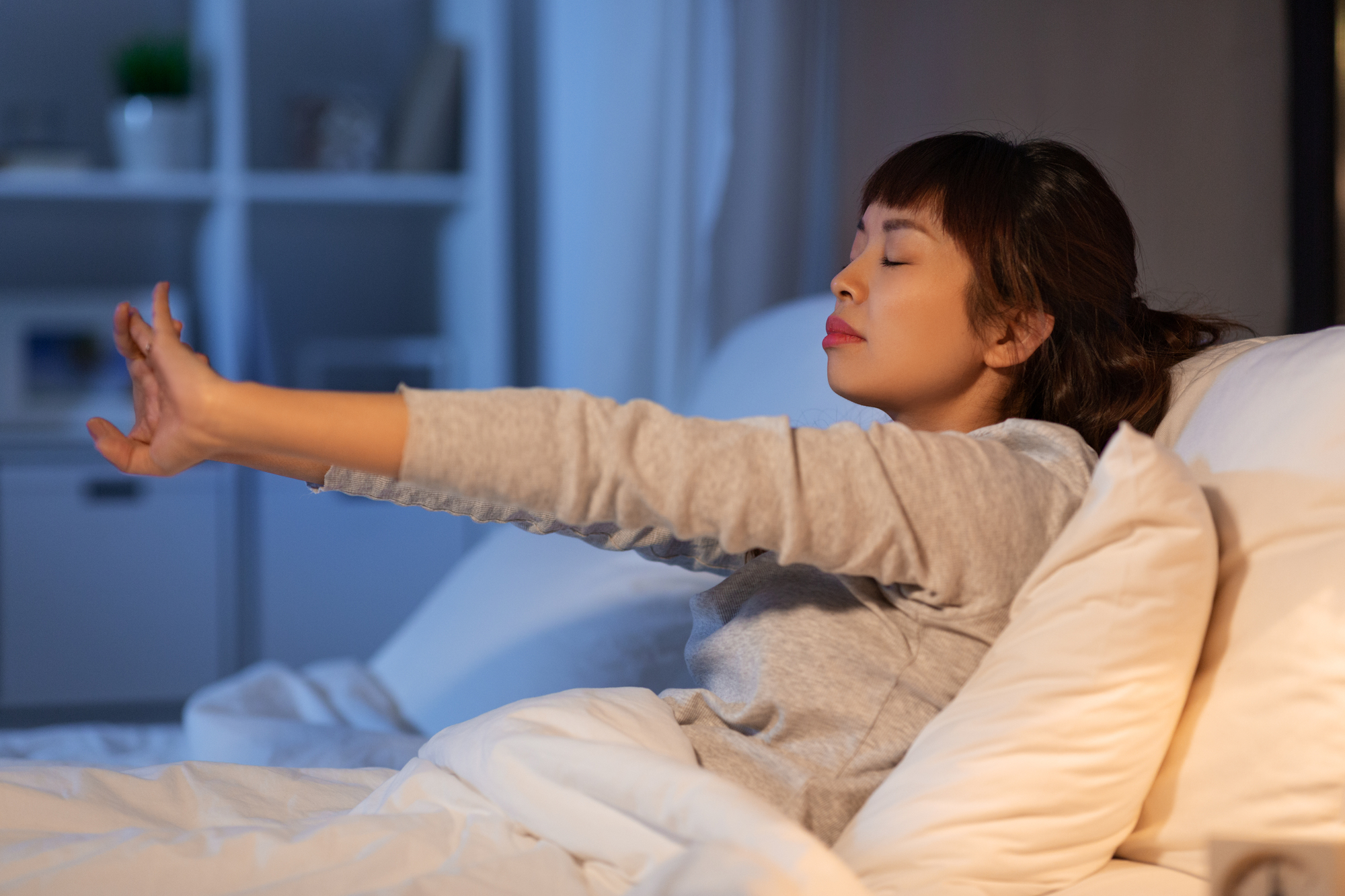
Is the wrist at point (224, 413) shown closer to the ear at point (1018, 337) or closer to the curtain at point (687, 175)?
the ear at point (1018, 337)

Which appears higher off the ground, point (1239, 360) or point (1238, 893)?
point (1239, 360)

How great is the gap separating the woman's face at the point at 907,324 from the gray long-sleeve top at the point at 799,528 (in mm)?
78

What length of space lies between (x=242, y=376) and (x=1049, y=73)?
5.62 feet

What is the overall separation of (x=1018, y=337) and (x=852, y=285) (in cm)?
13

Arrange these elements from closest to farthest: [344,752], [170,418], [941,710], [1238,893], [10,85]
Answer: [1238,893] < [170,418] < [941,710] < [344,752] < [10,85]

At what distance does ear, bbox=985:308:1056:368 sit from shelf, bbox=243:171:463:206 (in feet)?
6.20

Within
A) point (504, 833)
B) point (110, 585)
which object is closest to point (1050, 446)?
point (504, 833)

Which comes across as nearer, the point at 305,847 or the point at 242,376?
the point at 305,847

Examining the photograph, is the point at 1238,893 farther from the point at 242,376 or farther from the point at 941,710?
the point at 242,376

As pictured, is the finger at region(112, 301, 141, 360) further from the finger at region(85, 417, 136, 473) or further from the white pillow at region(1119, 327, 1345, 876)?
the white pillow at region(1119, 327, 1345, 876)

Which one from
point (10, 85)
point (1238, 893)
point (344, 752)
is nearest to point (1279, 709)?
point (1238, 893)

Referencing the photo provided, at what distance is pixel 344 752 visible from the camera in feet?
3.83

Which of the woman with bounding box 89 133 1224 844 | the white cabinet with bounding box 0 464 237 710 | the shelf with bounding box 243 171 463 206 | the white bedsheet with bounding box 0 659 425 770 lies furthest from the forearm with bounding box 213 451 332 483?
the shelf with bounding box 243 171 463 206

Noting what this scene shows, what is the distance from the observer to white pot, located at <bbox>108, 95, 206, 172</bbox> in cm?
252
